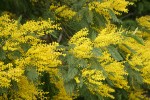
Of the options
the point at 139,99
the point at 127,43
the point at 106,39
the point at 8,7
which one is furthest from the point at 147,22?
the point at 106,39

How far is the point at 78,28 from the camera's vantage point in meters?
4.66

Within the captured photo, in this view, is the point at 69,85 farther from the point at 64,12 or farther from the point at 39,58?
the point at 64,12

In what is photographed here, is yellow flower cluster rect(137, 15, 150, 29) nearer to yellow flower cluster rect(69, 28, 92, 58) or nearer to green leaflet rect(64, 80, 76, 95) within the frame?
yellow flower cluster rect(69, 28, 92, 58)

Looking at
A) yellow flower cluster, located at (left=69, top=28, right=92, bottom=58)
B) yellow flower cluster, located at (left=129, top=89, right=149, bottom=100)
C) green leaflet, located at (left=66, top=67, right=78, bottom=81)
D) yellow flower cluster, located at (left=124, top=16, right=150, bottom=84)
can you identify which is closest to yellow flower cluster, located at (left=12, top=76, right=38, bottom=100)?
green leaflet, located at (left=66, top=67, right=78, bottom=81)

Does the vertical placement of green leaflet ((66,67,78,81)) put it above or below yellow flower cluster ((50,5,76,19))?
below

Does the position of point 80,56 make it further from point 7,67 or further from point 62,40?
point 62,40

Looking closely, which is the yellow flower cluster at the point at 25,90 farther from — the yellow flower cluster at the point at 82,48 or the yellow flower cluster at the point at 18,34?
the yellow flower cluster at the point at 82,48

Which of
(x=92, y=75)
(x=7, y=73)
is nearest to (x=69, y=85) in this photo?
(x=92, y=75)

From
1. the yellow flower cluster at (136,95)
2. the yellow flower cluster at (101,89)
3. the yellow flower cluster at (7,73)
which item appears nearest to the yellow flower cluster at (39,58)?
the yellow flower cluster at (7,73)

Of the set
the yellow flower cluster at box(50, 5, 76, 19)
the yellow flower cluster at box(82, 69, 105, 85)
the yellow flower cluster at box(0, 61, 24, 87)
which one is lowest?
the yellow flower cluster at box(82, 69, 105, 85)

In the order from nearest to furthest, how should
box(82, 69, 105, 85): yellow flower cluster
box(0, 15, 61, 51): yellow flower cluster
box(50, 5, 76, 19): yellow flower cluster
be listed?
box(82, 69, 105, 85): yellow flower cluster → box(0, 15, 61, 51): yellow flower cluster → box(50, 5, 76, 19): yellow flower cluster

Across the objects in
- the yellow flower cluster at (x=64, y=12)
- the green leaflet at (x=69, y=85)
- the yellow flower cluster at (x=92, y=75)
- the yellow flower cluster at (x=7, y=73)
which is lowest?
the green leaflet at (x=69, y=85)

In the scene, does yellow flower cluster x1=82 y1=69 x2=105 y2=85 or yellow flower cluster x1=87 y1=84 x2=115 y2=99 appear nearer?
yellow flower cluster x1=82 y1=69 x2=105 y2=85

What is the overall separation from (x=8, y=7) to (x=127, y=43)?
2.34 metres
